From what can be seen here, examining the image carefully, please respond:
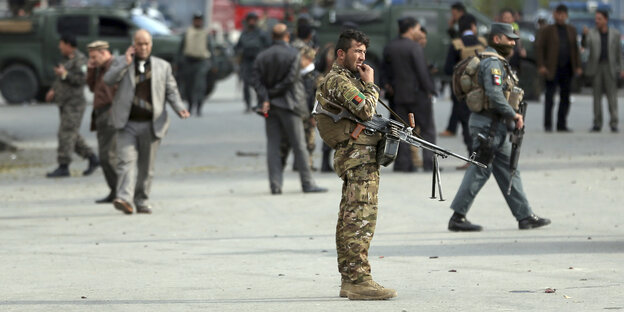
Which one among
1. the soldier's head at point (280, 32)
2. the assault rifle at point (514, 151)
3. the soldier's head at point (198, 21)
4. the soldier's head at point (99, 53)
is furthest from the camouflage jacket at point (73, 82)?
the soldier's head at point (198, 21)

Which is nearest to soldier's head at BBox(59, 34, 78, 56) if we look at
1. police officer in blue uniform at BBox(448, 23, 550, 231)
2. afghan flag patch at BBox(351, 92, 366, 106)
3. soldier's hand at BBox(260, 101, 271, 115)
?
soldier's hand at BBox(260, 101, 271, 115)

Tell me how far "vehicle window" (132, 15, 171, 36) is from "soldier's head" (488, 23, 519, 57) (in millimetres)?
18669

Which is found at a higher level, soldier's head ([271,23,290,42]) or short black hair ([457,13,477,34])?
soldier's head ([271,23,290,42])

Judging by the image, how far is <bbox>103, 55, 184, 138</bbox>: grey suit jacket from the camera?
473 inches

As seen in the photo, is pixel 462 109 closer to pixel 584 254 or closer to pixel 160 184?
→ pixel 160 184

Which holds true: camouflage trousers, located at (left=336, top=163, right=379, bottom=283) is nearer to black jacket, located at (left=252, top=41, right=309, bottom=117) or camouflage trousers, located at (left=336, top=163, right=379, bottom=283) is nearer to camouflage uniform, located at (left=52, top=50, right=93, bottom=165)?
black jacket, located at (left=252, top=41, right=309, bottom=117)

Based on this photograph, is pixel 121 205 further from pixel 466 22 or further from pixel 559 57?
pixel 559 57

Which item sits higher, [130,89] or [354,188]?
[354,188]

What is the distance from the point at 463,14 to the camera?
1647 centimetres

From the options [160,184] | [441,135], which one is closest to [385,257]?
[160,184]

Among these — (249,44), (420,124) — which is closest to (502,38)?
(420,124)

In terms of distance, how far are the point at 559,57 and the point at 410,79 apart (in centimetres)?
524

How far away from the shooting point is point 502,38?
10.5m

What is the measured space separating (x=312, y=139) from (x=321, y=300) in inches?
297
